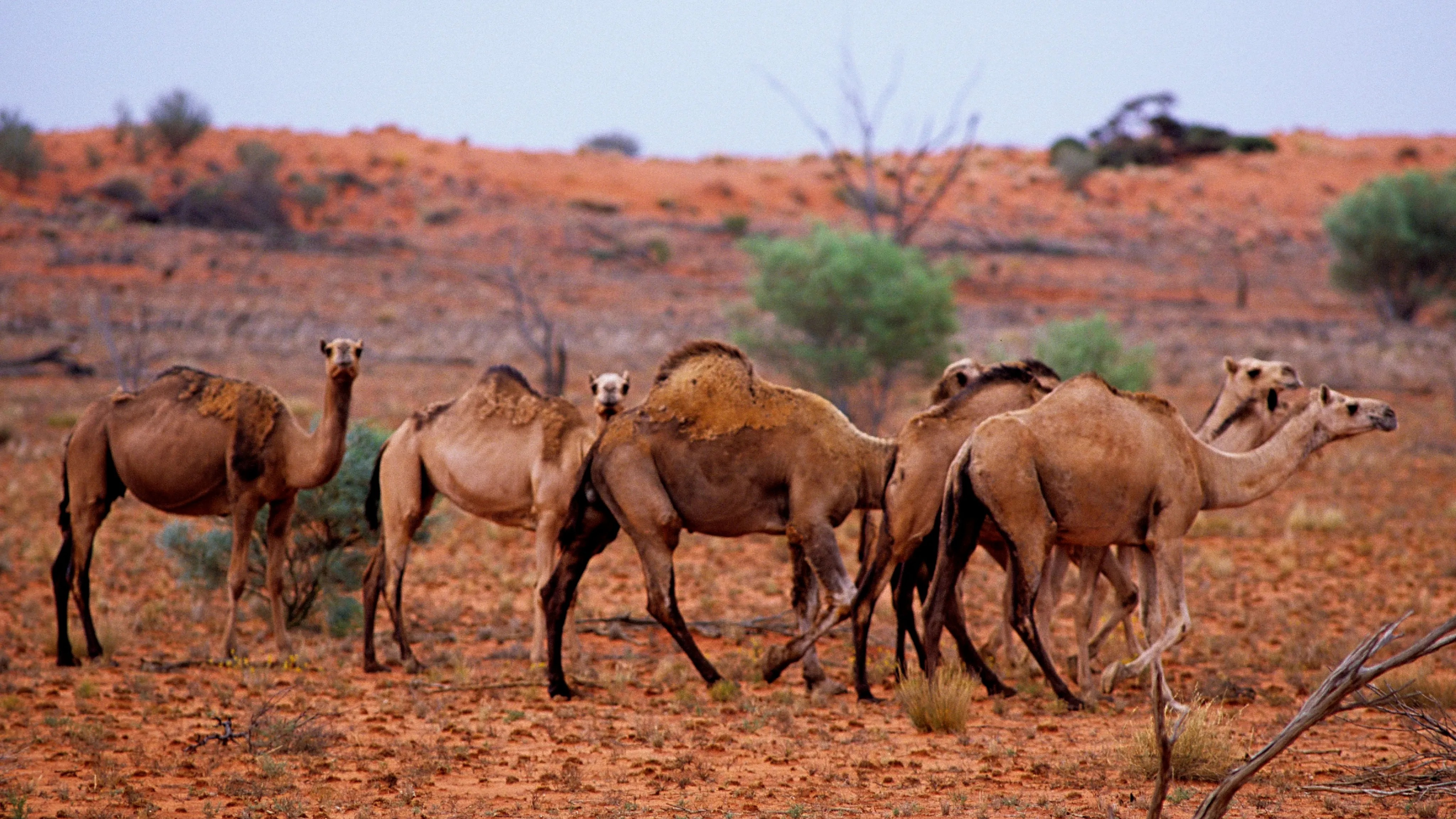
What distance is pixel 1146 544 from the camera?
8680 mm

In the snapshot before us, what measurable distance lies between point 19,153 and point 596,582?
45010mm

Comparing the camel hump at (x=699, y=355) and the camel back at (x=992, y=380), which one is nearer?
the camel back at (x=992, y=380)

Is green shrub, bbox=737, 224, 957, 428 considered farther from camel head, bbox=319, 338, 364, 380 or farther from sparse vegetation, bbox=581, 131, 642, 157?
sparse vegetation, bbox=581, 131, 642, 157

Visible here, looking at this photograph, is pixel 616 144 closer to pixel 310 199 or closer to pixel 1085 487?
pixel 310 199

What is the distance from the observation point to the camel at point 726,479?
9062 millimetres

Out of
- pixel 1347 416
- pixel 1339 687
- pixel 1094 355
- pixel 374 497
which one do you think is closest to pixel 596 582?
pixel 374 497

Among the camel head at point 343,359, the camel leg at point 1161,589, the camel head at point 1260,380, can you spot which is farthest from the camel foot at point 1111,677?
the camel head at point 343,359

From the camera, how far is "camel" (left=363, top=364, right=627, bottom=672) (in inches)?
409

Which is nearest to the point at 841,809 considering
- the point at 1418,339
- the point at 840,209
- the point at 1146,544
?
the point at 1146,544

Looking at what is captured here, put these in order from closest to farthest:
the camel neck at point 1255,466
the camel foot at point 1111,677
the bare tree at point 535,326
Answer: the camel foot at point 1111,677 → the camel neck at point 1255,466 → the bare tree at point 535,326

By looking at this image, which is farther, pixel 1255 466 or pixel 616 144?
pixel 616 144

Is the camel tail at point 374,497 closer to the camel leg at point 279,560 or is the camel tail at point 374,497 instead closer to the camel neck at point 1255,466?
the camel leg at point 279,560

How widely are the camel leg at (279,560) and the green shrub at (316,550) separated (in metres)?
0.68

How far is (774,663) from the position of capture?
9445 millimetres
